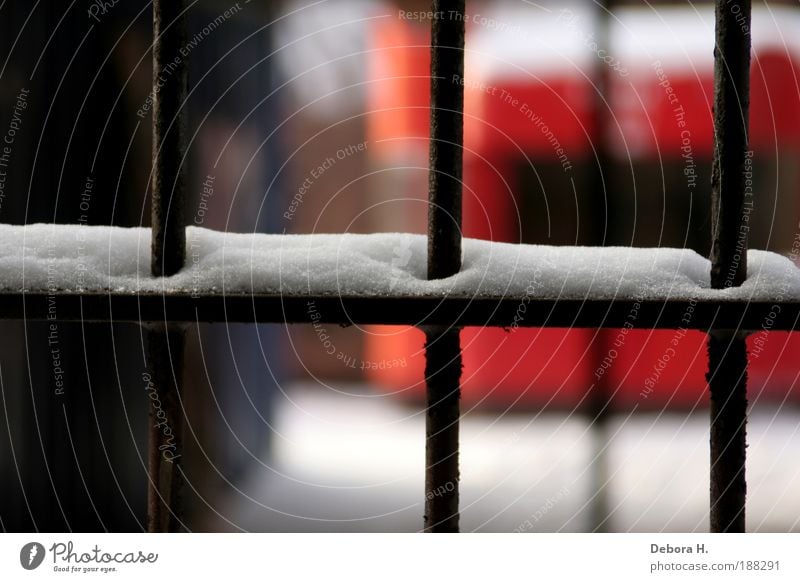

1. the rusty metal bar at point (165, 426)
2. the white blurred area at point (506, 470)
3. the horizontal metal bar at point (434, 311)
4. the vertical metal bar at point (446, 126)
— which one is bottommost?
the white blurred area at point (506, 470)

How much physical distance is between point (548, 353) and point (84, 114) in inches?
49.3

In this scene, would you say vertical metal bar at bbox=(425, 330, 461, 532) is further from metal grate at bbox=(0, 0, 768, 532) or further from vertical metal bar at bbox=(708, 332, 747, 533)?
vertical metal bar at bbox=(708, 332, 747, 533)

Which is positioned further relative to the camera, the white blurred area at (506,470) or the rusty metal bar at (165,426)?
the white blurred area at (506,470)

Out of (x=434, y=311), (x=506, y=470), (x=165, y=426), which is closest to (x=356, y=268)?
(x=434, y=311)

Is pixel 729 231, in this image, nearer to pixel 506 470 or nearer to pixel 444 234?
pixel 444 234

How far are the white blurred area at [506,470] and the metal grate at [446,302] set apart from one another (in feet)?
4.20

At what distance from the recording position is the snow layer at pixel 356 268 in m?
0.41

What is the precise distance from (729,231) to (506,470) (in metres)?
1.61

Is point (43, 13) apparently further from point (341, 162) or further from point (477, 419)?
point (477, 419)

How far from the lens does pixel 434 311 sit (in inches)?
16.0

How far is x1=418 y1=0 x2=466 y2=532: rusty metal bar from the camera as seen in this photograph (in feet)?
1.31

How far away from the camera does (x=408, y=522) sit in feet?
5.79

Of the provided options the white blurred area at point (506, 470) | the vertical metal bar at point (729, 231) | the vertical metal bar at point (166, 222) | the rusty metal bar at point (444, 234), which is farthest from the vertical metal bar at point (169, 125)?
the white blurred area at point (506, 470)

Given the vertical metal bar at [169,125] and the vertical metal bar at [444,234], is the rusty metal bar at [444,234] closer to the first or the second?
the vertical metal bar at [444,234]
